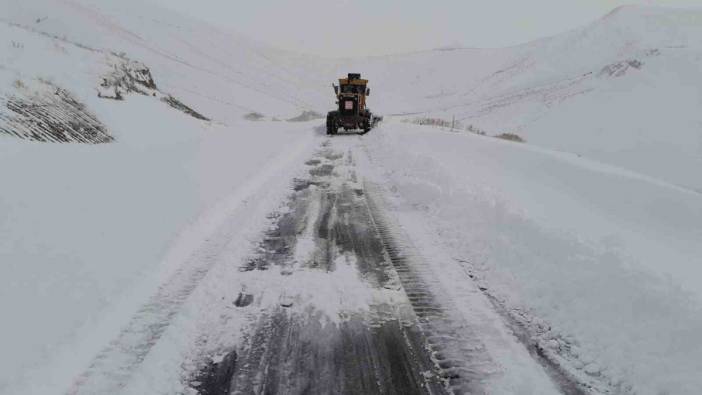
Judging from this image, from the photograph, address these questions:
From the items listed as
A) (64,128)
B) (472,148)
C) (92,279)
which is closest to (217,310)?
(92,279)

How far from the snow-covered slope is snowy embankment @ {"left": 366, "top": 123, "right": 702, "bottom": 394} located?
Result: 12.6 m

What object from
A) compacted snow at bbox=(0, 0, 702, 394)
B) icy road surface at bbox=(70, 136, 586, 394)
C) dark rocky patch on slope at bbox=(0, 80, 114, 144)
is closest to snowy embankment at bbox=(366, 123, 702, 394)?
compacted snow at bbox=(0, 0, 702, 394)

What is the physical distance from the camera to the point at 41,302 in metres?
3.80

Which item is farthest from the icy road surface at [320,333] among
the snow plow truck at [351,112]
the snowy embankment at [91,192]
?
the snow plow truck at [351,112]

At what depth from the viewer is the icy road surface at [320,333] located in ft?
10.2

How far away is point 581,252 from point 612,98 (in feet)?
109

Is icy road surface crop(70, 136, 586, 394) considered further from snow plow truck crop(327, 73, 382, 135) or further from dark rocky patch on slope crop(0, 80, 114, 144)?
snow plow truck crop(327, 73, 382, 135)

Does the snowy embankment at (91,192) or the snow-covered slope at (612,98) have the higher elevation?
the snow-covered slope at (612,98)

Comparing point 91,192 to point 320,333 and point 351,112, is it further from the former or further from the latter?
point 351,112

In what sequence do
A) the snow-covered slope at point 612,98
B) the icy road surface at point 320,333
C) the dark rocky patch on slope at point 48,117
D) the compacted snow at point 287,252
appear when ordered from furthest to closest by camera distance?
the snow-covered slope at point 612,98
the dark rocky patch on slope at point 48,117
the compacted snow at point 287,252
the icy road surface at point 320,333

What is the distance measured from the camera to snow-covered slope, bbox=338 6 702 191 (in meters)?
23.5

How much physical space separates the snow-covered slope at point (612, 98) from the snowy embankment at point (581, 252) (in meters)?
12.6

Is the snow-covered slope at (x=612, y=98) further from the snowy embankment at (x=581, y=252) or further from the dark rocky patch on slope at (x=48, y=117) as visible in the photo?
the dark rocky patch on slope at (x=48, y=117)

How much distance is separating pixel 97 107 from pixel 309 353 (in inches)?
389
